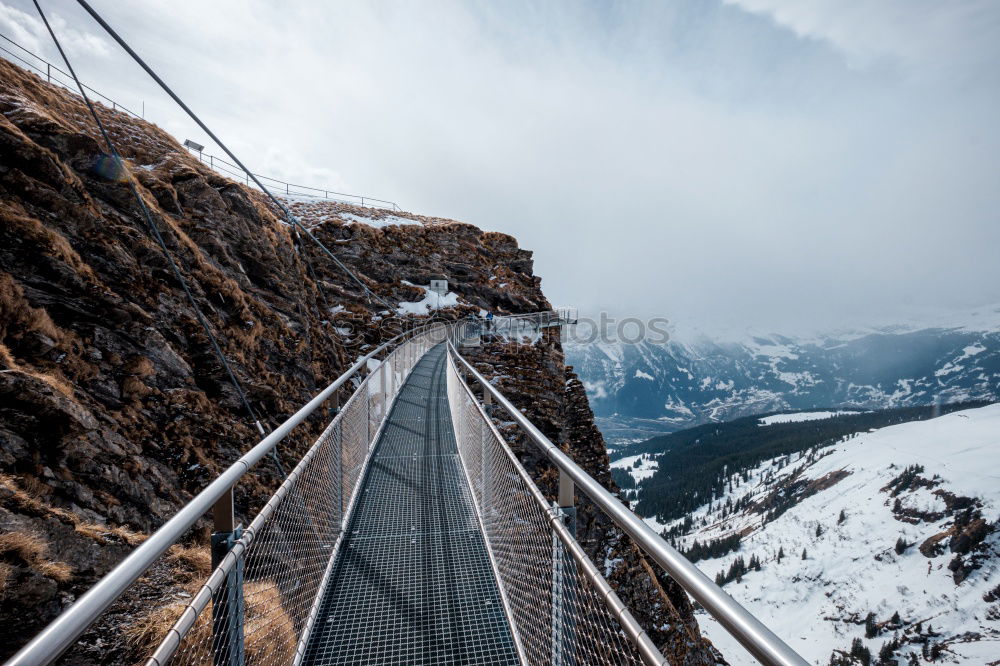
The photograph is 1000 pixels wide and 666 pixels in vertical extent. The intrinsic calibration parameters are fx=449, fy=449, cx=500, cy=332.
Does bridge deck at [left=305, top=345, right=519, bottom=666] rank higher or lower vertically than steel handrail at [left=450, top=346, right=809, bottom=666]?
lower

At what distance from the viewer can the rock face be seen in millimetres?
4703

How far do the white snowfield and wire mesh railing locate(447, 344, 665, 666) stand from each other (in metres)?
154

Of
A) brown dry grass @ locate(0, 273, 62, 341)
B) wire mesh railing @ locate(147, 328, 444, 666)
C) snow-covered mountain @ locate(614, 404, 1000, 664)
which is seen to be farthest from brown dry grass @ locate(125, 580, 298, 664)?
snow-covered mountain @ locate(614, 404, 1000, 664)

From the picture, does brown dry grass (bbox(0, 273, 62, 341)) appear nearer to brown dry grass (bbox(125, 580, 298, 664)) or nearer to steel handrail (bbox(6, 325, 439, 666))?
brown dry grass (bbox(125, 580, 298, 664))

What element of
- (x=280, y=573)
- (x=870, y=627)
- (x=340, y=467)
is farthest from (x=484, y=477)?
(x=870, y=627)

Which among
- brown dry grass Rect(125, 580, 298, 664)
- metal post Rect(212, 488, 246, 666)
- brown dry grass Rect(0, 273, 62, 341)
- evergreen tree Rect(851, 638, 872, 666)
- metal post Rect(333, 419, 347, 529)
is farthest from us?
evergreen tree Rect(851, 638, 872, 666)

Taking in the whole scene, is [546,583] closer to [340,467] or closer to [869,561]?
[340,467]

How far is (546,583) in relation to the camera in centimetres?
356

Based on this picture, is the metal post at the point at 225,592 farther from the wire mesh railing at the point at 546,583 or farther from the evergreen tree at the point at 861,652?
the evergreen tree at the point at 861,652

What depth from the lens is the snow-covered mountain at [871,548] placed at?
11375cm

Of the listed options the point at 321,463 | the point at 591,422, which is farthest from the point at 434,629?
the point at 591,422

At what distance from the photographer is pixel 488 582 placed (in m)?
4.31

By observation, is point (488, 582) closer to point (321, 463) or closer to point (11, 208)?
point (321, 463)

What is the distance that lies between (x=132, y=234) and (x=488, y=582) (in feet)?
37.1
